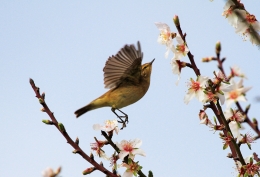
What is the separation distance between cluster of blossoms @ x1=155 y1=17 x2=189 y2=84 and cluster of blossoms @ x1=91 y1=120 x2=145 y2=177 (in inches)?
31.0

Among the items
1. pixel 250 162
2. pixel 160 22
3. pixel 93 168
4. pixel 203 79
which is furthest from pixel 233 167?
pixel 160 22

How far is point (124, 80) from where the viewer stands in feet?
19.5

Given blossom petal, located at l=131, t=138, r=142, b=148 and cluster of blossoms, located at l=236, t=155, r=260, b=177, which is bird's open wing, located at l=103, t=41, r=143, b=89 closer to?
blossom petal, located at l=131, t=138, r=142, b=148

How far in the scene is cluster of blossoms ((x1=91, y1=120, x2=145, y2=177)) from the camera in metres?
3.50

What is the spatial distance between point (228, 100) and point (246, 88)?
16 centimetres

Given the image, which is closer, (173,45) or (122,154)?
(122,154)

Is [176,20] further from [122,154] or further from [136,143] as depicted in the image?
[122,154]

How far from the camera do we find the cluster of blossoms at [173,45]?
368 centimetres

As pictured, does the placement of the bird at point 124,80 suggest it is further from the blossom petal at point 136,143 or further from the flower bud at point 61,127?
the flower bud at point 61,127

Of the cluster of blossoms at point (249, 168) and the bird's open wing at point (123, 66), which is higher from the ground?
the bird's open wing at point (123, 66)

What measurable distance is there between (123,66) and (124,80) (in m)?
0.49

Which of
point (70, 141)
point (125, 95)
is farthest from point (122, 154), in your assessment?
point (125, 95)

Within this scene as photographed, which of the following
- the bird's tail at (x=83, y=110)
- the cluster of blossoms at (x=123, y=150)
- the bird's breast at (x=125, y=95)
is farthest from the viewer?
the bird's tail at (x=83, y=110)

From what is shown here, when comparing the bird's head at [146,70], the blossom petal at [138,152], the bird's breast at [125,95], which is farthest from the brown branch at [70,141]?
the bird's head at [146,70]
